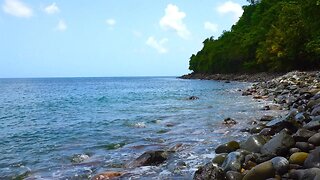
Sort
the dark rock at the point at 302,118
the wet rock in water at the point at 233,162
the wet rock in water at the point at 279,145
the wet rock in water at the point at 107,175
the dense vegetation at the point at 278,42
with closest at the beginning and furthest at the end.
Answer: the wet rock in water at the point at 233,162 < the wet rock in water at the point at 279,145 < the wet rock in water at the point at 107,175 < the dark rock at the point at 302,118 < the dense vegetation at the point at 278,42

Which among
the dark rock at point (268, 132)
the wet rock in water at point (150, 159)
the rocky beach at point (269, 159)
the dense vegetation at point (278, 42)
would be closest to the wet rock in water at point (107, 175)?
the rocky beach at point (269, 159)

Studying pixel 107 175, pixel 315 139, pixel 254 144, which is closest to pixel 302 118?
pixel 254 144

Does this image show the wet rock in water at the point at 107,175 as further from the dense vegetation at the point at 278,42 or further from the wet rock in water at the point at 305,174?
the dense vegetation at the point at 278,42

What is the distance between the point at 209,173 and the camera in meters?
7.34

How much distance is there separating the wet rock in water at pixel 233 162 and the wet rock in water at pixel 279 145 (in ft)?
2.34

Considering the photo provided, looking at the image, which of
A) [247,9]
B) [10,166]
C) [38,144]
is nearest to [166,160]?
[10,166]

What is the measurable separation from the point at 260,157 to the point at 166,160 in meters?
2.80

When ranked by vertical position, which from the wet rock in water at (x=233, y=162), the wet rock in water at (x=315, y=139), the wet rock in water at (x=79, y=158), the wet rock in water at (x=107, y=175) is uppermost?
the wet rock in water at (x=315, y=139)

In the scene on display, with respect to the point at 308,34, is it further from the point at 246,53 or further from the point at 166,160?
the point at 166,160

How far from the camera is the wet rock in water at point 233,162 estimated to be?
292 inches

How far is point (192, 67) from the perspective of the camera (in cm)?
13888

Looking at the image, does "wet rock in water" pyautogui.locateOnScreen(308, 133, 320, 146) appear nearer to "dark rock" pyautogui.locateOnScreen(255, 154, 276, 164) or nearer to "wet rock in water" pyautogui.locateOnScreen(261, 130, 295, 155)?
"wet rock in water" pyautogui.locateOnScreen(261, 130, 295, 155)

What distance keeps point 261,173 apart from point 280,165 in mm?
440

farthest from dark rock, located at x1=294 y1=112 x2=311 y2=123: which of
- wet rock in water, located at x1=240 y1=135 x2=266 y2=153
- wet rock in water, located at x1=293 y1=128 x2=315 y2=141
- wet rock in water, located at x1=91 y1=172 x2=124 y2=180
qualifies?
wet rock in water, located at x1=91 y1=172 x2=124 y2=180
